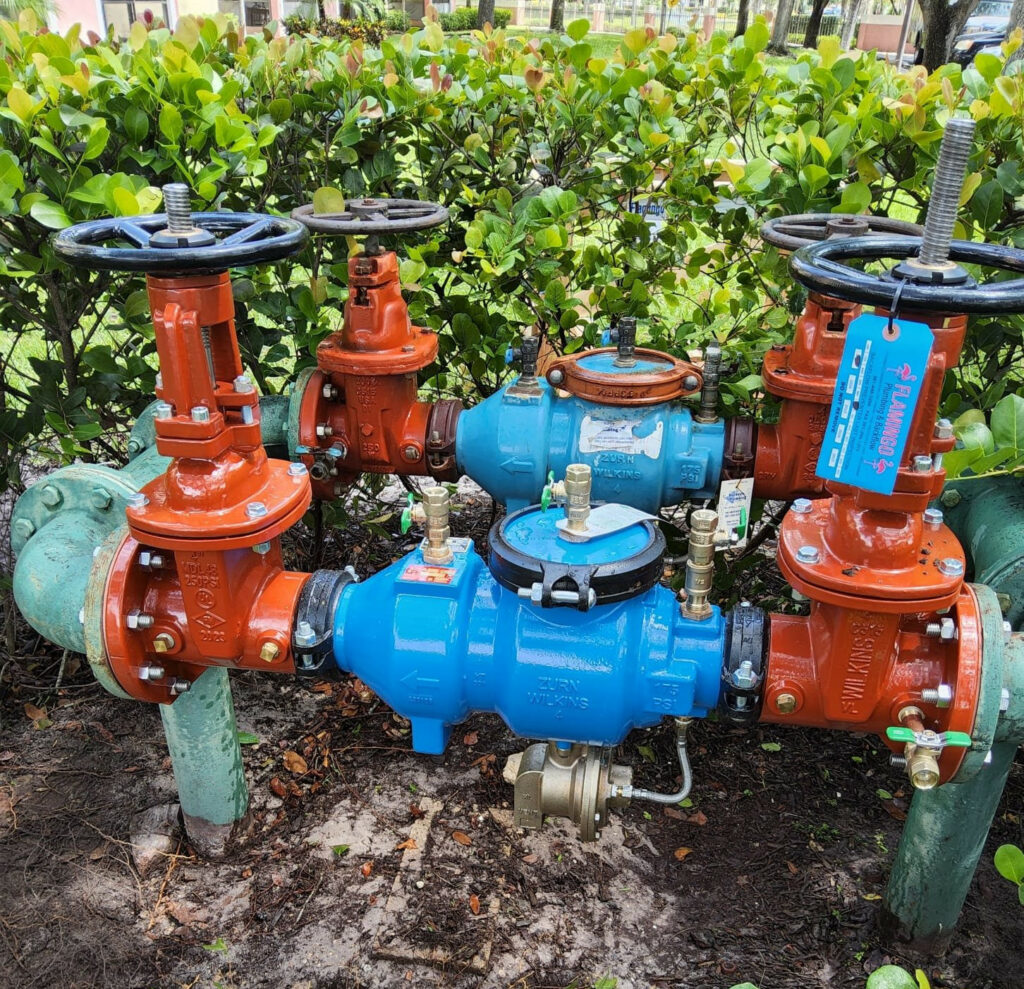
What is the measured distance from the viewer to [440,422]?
7.88 feet

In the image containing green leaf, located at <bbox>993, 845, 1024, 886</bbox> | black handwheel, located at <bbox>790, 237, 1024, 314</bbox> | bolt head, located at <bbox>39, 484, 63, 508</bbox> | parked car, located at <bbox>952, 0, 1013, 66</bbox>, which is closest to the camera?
black handwheel, located at <bbox>790, 237, 1024, 314</bbox>

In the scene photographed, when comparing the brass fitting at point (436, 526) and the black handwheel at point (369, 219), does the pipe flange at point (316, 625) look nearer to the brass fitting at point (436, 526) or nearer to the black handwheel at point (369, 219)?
the brass fitting at point (436, 526)

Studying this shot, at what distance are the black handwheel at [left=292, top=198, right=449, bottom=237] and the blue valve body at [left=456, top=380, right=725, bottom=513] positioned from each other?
0.47 meters

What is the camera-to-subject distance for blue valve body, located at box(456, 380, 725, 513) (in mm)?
2217

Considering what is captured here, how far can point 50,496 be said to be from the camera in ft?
6.19

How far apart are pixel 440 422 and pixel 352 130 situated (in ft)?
3.03

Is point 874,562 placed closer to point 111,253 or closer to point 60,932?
point 111,253

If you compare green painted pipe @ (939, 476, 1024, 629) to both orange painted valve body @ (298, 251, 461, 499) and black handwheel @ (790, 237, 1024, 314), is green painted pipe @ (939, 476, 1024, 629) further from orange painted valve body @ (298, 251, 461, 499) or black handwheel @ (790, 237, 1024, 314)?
orange painted valve body @ (298, 251, 461, 499)

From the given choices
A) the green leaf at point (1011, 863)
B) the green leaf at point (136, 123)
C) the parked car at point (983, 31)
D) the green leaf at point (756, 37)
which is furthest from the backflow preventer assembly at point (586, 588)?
the parked car at point (983, 31)

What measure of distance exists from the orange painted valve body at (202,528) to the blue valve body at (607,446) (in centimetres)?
73

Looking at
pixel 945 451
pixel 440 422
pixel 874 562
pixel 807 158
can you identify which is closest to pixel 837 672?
pixel 874 562

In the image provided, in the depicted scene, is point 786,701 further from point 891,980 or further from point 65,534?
point 65,534

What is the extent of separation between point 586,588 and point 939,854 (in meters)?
1.06

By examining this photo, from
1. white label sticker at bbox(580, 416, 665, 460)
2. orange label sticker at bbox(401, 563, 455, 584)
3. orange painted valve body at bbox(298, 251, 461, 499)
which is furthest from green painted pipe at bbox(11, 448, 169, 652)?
white label sticker at bbox(580, 416, 665, 460)
